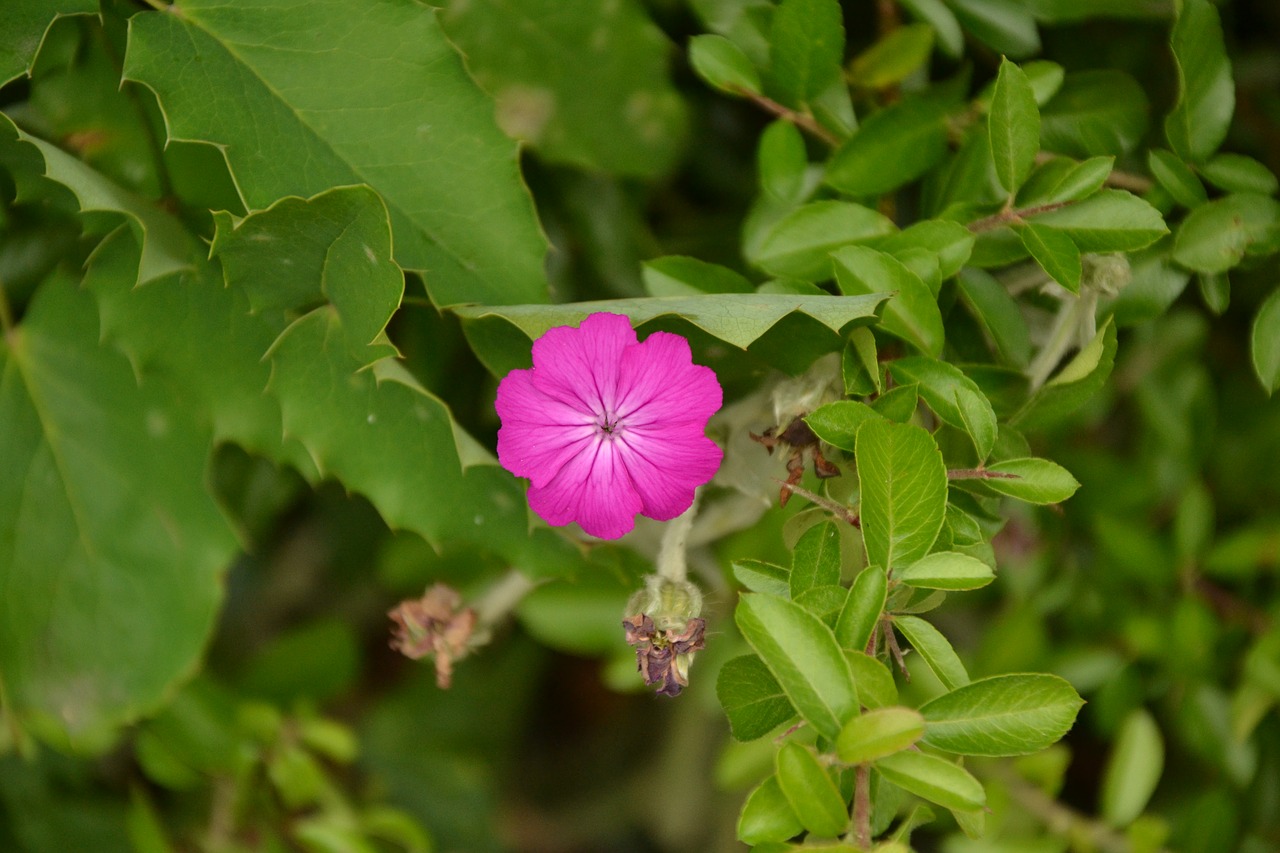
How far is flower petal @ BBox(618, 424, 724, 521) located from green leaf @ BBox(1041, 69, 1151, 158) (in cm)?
36

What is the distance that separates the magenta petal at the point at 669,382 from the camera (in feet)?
1.74

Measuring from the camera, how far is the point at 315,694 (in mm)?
1131

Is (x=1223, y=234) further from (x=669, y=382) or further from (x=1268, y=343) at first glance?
(x=669, y=382)

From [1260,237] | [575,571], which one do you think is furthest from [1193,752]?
[575,571]

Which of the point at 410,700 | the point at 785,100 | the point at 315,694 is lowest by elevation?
the point at 410,700

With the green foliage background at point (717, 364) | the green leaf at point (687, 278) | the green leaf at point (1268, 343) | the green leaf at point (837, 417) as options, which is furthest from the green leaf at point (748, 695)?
the green leaf at point (1268, 343)

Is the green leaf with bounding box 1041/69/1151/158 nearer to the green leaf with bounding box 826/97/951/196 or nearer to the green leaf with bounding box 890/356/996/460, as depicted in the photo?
the green leaf with bounding box 826/97/951/196

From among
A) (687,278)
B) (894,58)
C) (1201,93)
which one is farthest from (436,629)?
(1201,93)

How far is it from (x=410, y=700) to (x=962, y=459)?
34.9 inches

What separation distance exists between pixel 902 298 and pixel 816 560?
0.51 feet

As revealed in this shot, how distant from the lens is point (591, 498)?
56cm

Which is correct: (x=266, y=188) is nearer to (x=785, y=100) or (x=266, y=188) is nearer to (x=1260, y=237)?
(x=785, y=100)

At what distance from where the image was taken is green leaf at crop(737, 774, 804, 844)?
20.1 inches

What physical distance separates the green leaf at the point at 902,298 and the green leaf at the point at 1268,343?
0.78 ft
